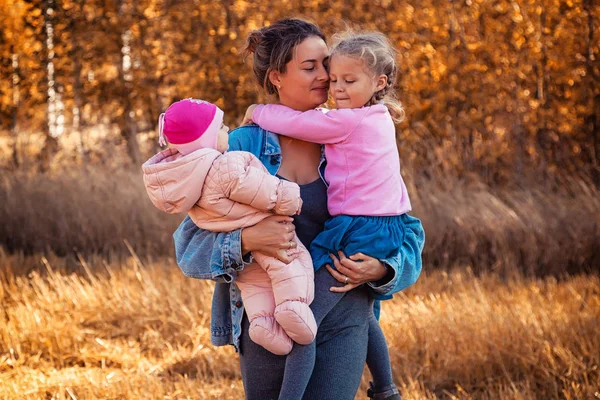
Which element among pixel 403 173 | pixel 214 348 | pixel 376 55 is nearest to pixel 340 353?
pixel 376 55

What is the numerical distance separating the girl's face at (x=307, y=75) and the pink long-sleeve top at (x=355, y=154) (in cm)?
10

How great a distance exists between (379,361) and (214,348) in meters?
2.17

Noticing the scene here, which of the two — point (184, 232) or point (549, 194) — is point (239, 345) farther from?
point (549, 194)

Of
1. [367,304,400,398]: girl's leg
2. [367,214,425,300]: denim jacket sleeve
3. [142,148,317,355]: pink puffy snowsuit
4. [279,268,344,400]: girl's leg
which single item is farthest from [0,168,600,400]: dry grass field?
[142,148,317,355]: pink puffy snowsuit

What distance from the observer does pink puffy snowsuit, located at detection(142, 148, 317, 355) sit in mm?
2654

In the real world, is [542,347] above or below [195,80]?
below

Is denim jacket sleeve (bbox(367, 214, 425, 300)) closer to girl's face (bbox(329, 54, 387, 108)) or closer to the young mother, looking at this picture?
the young mother

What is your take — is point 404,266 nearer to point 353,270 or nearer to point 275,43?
point 353,270

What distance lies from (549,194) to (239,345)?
5182 mm

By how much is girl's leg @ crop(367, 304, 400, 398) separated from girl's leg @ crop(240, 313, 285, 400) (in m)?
0.49

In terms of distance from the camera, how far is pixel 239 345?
9.52 ft

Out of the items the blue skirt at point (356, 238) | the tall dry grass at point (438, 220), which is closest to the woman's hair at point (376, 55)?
the blue skirt at point (356, 238)

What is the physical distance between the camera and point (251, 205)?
8.90ft

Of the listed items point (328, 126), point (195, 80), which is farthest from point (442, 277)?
point (195, 80)
